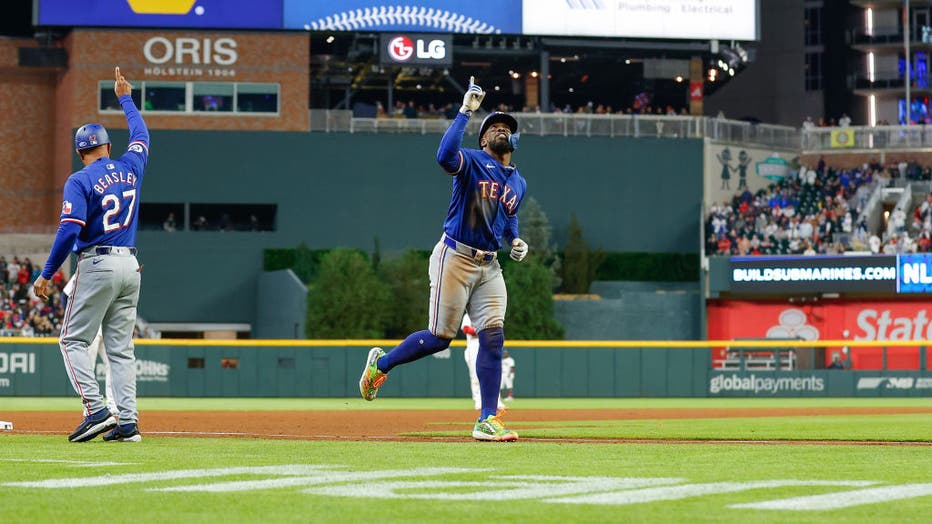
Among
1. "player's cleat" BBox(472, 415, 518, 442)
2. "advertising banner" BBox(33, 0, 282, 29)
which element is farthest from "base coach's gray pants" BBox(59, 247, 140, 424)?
"advertising banner" BBox(33, 0, 282, 29)

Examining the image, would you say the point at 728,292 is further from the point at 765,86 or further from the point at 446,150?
the point at 446,150

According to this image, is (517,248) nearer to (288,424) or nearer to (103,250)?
(103,250)

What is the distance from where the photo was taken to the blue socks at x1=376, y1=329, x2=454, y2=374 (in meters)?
11.0

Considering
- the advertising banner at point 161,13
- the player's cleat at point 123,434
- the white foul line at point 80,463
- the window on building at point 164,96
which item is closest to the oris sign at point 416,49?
the advertising banner at point 161,13

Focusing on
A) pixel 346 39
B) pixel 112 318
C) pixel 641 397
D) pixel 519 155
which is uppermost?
pixel 346 39

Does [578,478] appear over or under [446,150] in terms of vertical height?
under

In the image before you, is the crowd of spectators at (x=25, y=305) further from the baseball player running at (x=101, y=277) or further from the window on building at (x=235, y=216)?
the baseball player running at (x=101, y=277)

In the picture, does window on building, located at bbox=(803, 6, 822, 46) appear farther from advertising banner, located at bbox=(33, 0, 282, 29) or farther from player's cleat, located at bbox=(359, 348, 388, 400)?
player's cleat, located at bbox=(359, 348, 388, 400)

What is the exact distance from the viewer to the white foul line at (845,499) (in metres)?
5.93

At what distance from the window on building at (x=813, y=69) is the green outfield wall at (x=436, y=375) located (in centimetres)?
3906

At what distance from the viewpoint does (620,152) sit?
2109 inches

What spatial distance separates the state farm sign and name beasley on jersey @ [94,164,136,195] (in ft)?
138

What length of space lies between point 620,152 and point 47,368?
26003 millimetres

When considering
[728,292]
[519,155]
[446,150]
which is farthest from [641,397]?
[446,150]
